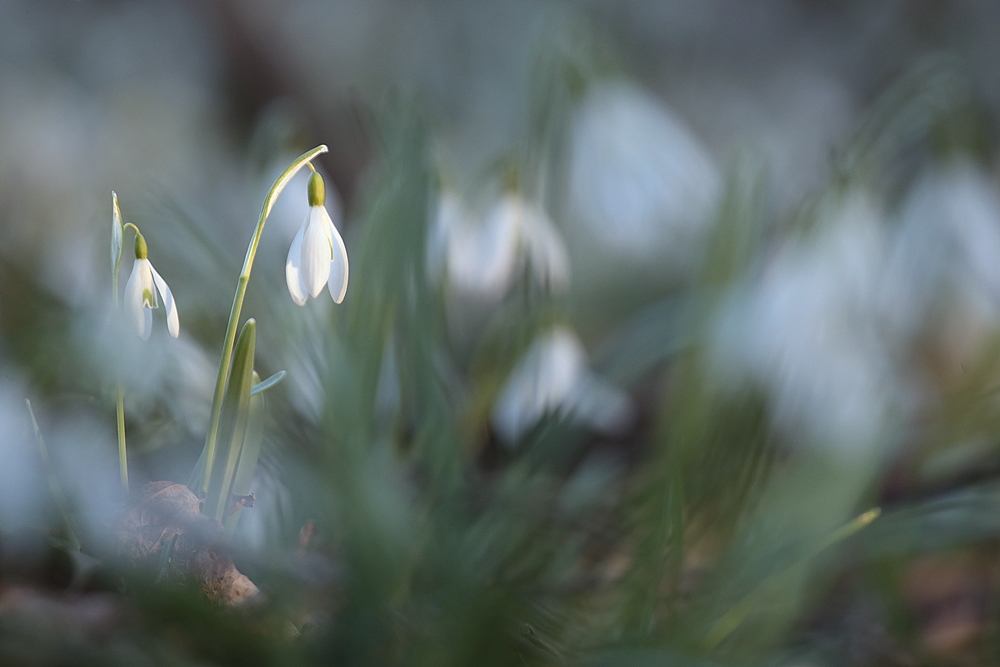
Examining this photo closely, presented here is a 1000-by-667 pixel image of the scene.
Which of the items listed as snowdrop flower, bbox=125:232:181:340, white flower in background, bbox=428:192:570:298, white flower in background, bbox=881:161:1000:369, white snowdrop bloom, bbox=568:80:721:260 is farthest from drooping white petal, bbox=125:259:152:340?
white flower in background, bbox=881:161:1000:369

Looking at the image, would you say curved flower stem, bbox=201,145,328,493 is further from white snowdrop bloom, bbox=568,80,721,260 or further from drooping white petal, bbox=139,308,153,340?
white snowdrop bloom, bbox=568,80,721,260

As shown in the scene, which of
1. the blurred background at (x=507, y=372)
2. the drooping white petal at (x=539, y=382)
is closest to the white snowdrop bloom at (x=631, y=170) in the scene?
the blurred background at (x=507, y=372)

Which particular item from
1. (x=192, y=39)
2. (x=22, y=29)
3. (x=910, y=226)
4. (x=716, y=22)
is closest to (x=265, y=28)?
(x=192, y=39)

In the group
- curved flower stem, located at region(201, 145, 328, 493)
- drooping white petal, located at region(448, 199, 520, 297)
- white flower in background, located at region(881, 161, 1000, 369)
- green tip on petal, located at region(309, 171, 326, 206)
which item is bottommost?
curved flower stem, located at region(201, 145, 328, 493)

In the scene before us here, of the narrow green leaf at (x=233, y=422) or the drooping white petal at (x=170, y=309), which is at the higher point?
the drooping white petal at (x=170, y=309)

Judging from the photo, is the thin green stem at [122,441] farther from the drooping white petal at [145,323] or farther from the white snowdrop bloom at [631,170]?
the white snowdrop bloom at [631,170]

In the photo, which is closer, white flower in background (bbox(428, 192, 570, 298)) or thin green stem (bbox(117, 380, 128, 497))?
thin green stem (bbox(117, 380, 128, 497))

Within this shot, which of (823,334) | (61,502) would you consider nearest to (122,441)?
(61,502)
